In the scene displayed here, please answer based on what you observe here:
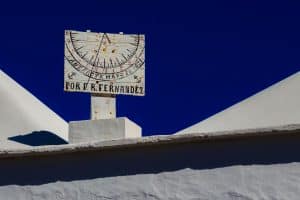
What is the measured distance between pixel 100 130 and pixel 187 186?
1.39 metres

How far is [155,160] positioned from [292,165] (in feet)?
3.68

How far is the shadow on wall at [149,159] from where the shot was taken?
21.3 feet

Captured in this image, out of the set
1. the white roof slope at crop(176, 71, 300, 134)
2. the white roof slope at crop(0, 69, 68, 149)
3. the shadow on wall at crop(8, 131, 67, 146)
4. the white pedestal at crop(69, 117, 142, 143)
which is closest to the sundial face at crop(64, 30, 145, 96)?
the white pedestal at crop(69, 117, 142, 143)

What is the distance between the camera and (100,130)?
302 inches

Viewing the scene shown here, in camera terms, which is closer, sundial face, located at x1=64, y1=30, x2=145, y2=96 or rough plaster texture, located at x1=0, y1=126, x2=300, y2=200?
rough plaster texture, located at x1=0, y1=126, x2=300, y2=200

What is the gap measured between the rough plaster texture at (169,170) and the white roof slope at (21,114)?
2.54 meters

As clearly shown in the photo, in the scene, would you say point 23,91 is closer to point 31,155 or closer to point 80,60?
point 80,60

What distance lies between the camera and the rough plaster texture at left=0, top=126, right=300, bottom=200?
6406mm

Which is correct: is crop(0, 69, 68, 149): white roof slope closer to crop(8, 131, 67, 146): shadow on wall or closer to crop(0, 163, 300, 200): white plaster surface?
crop(8, 131, 67, 146): shadow on wall

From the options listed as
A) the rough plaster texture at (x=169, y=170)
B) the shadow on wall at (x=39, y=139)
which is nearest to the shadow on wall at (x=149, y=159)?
the rough plaster texture at (x=169, y=170)

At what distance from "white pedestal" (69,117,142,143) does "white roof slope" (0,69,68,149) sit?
1987 millimetres

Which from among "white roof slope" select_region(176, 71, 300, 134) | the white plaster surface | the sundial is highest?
the sundial

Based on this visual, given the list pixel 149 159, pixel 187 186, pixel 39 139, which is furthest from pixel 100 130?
pixel 39 139

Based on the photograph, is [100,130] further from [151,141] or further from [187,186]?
[187,186]
